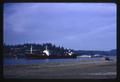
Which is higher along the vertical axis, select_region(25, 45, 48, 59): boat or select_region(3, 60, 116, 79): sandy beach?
select_region(25, 45, 48, 59): boat

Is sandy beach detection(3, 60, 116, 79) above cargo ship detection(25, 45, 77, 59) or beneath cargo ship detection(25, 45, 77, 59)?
beneath

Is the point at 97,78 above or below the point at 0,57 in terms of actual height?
below

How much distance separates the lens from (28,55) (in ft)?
5.43

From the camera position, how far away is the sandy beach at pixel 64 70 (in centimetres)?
165

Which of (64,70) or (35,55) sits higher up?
(35,55)

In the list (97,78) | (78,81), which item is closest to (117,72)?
(97,78)

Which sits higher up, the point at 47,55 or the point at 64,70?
the point at 47,55

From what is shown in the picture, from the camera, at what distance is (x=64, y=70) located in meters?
1.70

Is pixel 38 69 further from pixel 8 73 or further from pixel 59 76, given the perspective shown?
pixel 8 73

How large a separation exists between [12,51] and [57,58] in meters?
0.52

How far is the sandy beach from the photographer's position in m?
1.65

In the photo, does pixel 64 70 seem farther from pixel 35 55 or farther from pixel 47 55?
pixel 35 55

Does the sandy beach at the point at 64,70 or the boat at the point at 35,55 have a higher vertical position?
the boat at the point at 35,55

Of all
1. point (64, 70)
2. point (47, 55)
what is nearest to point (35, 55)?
point (47, 55)
